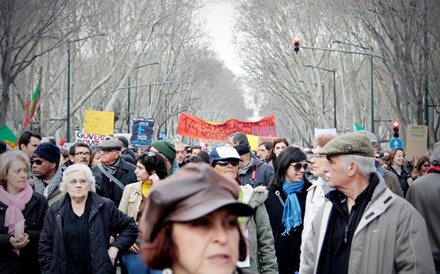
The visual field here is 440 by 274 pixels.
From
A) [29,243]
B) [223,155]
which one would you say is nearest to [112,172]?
[29,243]

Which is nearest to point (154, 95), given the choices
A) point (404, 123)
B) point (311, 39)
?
point (311, 39)

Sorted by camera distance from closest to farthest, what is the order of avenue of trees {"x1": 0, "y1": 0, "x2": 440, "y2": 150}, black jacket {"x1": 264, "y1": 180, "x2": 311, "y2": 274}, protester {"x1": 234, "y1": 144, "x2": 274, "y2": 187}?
black jacket {"x1": 264, "y1": 180, "x2": 311, "y2": 274}
protester {"x1": 234, "y1": 144, "x2": 274, "y2": 187}
avenue of trees {"x1": 0, "y1": 0, "x2": 440, "y2": 150}

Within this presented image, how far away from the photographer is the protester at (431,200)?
251 inches

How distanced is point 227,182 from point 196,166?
0.11m

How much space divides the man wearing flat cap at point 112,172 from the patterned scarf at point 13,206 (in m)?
1.80

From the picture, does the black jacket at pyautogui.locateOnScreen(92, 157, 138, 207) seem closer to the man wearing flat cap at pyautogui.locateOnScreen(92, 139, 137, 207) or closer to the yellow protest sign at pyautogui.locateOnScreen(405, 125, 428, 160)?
the man wearing flat cap at pyautogui.locateOnScreen(92, 139, 137, 207)

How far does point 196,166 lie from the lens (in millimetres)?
2459

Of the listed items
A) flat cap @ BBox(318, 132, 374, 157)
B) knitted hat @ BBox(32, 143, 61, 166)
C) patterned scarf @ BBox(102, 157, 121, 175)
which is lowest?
patterned scarf @ BBox(102, 157, 121, 175)

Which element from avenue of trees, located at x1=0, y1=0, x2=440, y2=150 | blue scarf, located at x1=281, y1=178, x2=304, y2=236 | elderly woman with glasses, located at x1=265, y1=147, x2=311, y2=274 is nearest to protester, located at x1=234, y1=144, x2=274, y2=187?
elderly woman with glasses, located at x1=265, y1=147, x2=311, y2=274

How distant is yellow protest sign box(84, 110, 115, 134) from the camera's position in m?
24.0

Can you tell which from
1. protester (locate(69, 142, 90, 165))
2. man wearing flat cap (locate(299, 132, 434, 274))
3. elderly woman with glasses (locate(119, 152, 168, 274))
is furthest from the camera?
protester (locate(69, 142, 90, 165))

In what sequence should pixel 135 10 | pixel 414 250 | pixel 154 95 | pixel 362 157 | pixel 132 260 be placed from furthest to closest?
pixel 154 95
pixel 135 10
pixel 132 260
pixel 362 157
pixel 414 250

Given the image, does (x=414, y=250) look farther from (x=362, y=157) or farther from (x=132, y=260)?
(x=132, y=260)

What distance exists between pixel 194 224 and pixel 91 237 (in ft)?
13.1
